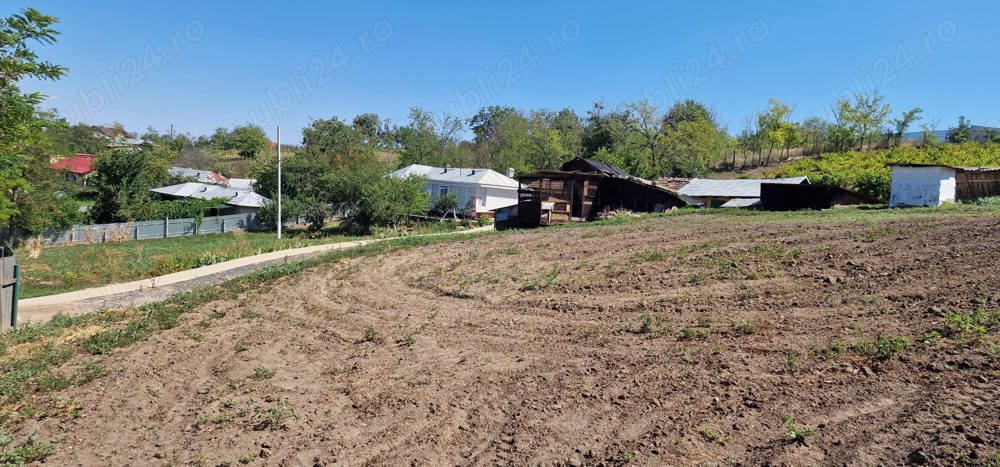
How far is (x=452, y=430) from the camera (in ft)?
17.6

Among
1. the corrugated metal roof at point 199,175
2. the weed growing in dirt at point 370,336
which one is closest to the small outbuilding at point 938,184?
the weed growing in dirt at point 370,336

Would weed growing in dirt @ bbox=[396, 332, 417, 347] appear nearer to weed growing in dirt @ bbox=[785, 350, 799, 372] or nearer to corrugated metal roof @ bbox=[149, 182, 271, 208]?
weed growing in dirt @ bbox=[785, 350, 799, 372]

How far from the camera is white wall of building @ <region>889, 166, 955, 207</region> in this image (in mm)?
21047

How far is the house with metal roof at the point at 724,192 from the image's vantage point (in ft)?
99.2

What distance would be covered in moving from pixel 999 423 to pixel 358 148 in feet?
138

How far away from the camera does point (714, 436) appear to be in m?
4.72

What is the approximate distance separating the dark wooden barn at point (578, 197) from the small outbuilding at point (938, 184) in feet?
31.8

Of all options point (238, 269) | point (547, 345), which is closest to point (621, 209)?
point (238, 269)

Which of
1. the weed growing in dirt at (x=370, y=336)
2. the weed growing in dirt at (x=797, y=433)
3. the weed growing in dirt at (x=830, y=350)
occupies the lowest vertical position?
the weed growing in dirt at (x=370, y=336)

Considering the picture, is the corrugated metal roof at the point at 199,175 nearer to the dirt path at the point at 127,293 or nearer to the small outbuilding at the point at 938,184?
the dirt path at the point at 127,293

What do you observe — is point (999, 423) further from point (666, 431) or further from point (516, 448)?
point (516, 448)

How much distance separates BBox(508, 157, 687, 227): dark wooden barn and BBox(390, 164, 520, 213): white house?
10.9 meters

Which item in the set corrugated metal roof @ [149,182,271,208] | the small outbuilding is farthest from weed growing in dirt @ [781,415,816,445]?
corrugated metal roof @ [149,182,271,208]

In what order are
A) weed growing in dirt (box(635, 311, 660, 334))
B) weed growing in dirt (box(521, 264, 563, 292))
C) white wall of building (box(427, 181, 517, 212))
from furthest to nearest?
white wall of building (box(427, 181, 517, 212)) < weed growing in dirt (box(521, 264, 563, 292)) < weed growing in dirt (box(635, 311, 660, 334))
